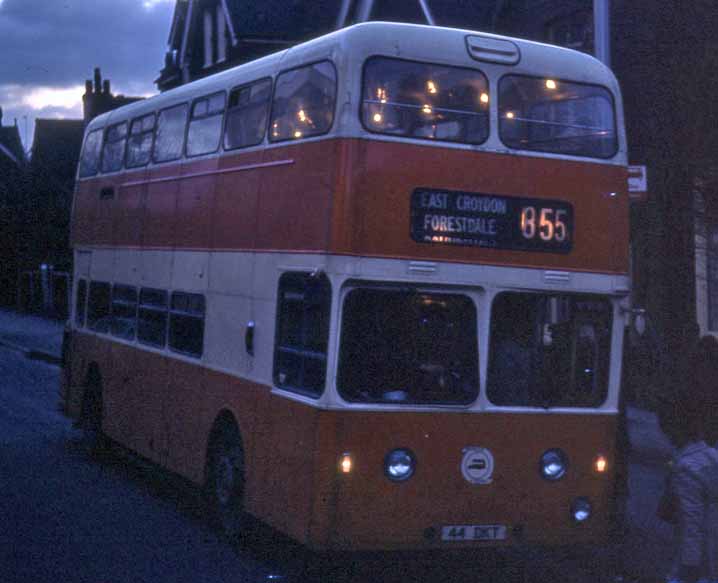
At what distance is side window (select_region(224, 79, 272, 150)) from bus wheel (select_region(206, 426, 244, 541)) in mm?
2435

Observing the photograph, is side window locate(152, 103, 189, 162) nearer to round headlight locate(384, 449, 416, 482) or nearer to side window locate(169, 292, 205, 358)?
→ side window locate(169, 292, 205, 358)

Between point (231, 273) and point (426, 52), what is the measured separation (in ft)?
9.31

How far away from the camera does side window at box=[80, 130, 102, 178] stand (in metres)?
16.1

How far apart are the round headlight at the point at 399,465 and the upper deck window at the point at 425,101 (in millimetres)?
2196

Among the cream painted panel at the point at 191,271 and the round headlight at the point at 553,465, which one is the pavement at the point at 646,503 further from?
the cream painted panel at the point at 191,271

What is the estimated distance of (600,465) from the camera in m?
9.50

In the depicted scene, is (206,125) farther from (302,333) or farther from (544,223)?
(544,223)

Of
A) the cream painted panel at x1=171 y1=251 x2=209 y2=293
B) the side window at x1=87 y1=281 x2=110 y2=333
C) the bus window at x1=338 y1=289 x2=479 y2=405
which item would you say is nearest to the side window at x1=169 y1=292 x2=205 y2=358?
the cream painted panel at x1=171 y1=251 x2=209 y2=293

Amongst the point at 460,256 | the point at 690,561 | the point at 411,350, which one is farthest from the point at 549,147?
the point at 690,561

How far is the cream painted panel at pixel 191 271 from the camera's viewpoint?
11773 millimetres

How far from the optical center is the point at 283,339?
9.69m

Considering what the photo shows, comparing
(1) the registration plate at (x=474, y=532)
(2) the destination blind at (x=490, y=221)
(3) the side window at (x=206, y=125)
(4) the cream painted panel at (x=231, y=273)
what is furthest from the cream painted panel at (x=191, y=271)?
(1) the registration plate at (x=474, y=532)

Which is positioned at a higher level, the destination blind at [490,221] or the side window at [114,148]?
the side window at [114,148]

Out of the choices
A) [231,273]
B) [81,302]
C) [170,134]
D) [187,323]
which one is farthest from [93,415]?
[231,273]
